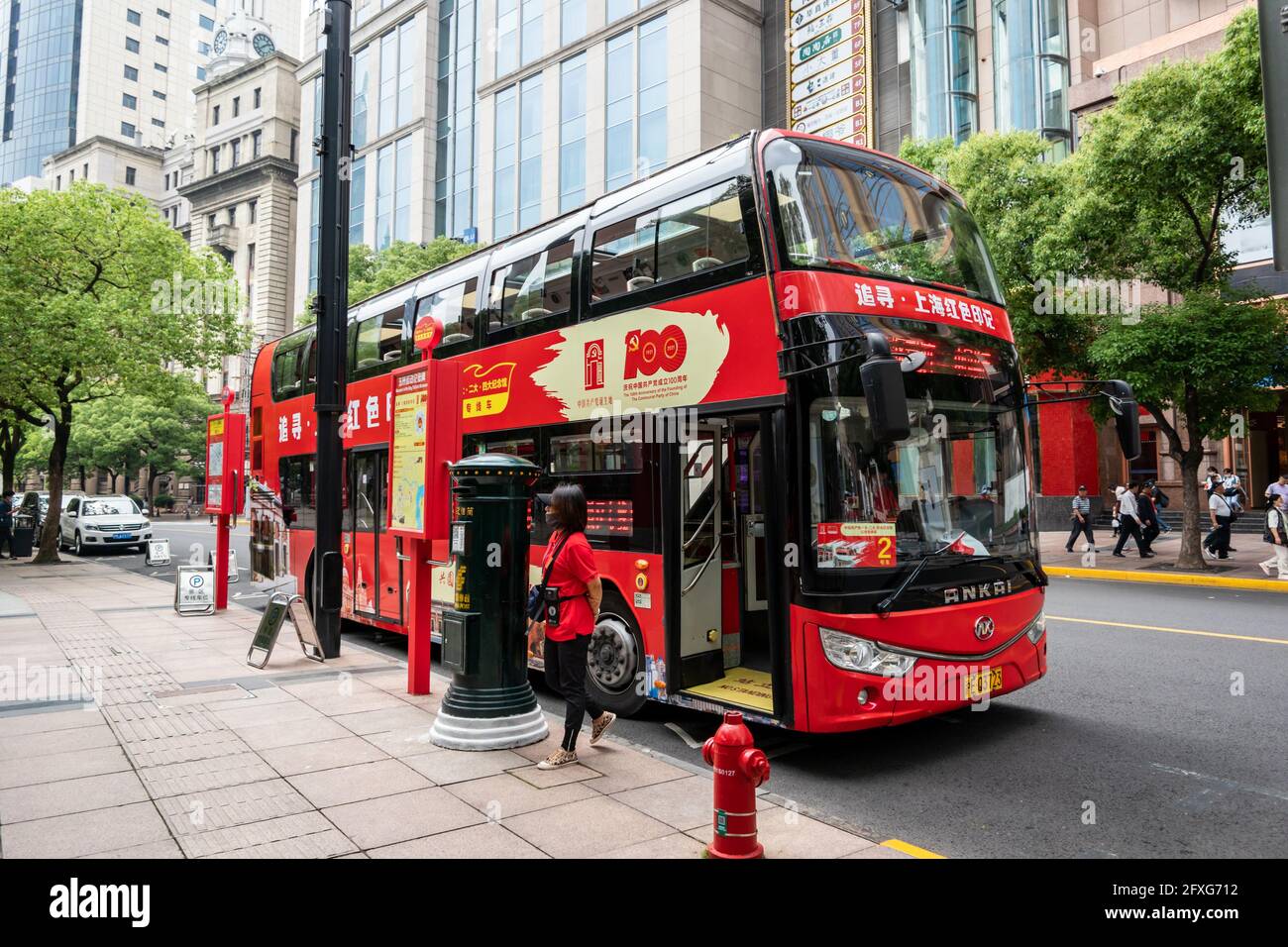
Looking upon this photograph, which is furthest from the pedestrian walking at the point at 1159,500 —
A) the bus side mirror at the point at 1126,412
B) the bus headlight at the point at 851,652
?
the bus headlight at the point at 851,652

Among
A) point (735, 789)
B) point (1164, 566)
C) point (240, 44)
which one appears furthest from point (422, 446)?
point (240, 44)

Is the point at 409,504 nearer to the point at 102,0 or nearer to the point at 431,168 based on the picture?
the point at 431,168

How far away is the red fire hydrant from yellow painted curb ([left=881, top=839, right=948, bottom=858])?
0.70 metres

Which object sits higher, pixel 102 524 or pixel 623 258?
pixel 623 258

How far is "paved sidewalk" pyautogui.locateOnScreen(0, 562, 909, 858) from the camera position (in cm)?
414

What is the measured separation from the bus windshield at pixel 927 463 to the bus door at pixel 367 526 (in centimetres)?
634

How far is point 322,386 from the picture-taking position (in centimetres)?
943

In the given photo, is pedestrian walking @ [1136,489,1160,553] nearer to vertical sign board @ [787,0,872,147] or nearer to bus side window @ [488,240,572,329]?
vertical sign board @ [787,0,872,147]

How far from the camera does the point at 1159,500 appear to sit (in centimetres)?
2423

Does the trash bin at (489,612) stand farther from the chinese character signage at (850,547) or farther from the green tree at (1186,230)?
the green tree at (1186,230)

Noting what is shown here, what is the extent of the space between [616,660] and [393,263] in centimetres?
3058

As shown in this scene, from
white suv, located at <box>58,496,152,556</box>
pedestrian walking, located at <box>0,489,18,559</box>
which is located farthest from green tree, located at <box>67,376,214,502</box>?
pedestrian walking, located at <box>0,489,18,559</box>

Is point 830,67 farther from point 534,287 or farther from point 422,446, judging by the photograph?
point 422,446

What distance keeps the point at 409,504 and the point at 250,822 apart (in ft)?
11.3
